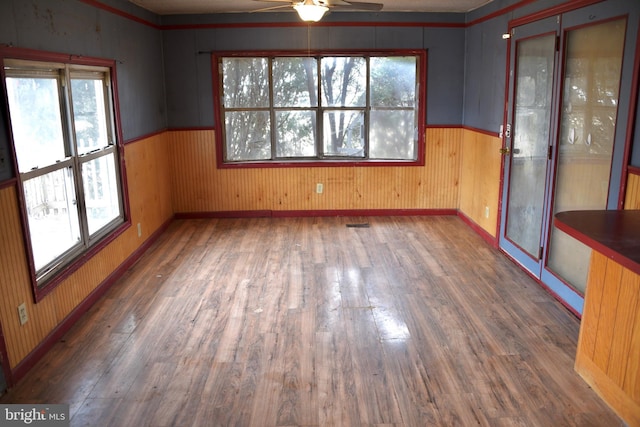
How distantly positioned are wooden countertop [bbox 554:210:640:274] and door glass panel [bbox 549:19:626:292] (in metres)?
0.85

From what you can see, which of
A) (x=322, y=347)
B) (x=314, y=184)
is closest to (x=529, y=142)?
(x=322, y=347)

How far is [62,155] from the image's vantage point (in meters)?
3.62

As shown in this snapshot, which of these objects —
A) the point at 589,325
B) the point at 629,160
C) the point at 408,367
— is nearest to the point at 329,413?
the point at 408,367

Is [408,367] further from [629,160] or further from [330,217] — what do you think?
[330,217]

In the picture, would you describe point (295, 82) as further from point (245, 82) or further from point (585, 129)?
point (585, 129)

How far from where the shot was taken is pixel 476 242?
17.6 ft

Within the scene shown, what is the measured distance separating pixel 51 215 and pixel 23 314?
2.63 ft

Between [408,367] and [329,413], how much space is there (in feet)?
2.08

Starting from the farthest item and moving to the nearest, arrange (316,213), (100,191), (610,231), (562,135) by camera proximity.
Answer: (316,213) → (100,191) → (562,135) → (610,231)

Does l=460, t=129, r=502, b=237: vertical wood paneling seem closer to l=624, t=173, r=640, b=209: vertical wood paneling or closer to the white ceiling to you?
the white ceiling

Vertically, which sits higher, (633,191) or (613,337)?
(633,191)

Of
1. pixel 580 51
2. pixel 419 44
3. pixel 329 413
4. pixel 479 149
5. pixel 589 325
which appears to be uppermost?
pixel 419 44

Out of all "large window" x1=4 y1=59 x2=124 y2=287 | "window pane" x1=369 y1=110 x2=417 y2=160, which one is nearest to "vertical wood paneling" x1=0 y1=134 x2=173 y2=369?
"large window" x1=4 y1=59 x2=124 y2=287

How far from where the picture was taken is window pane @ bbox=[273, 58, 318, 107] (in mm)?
6047
